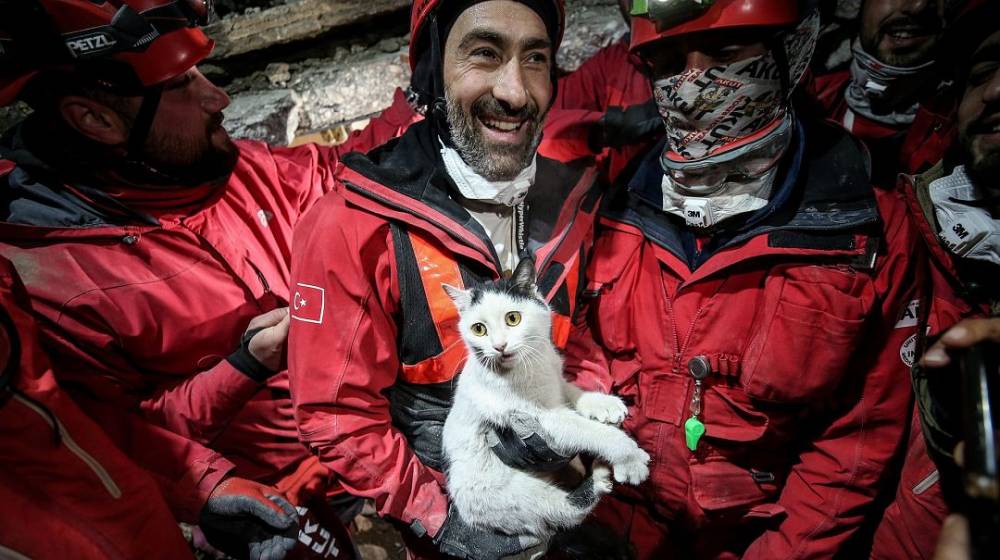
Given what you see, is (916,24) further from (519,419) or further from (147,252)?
(147,252)

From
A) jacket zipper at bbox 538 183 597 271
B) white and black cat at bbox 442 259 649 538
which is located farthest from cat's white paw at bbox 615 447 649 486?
jacket zipper at bbox 538 183 597 271

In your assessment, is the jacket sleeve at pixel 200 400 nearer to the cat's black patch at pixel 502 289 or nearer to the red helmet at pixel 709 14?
the cat's black patch at pixel 502 289

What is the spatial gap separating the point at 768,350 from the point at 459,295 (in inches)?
49.4

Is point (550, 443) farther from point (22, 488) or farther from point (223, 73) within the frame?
point (223, 73)

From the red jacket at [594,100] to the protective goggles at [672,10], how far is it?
26.2 inches

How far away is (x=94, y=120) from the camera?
2.09m

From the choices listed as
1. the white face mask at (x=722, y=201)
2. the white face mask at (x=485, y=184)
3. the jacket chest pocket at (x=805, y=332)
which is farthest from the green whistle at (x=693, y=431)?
the white face mask at (x=485, y=184)

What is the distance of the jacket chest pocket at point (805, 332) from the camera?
1.66m

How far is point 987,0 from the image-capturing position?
1.52m

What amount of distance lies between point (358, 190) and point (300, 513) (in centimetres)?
184

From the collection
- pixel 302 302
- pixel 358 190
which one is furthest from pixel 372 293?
pixel 358 190

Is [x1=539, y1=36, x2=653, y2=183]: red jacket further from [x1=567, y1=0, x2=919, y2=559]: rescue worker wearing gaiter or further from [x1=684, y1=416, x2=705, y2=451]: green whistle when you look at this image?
[x1=684, y1=416, x2=705, y2=451]: green whistle

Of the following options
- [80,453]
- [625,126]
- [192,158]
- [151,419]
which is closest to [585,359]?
[625,126]

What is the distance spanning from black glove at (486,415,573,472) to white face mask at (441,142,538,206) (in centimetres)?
88
